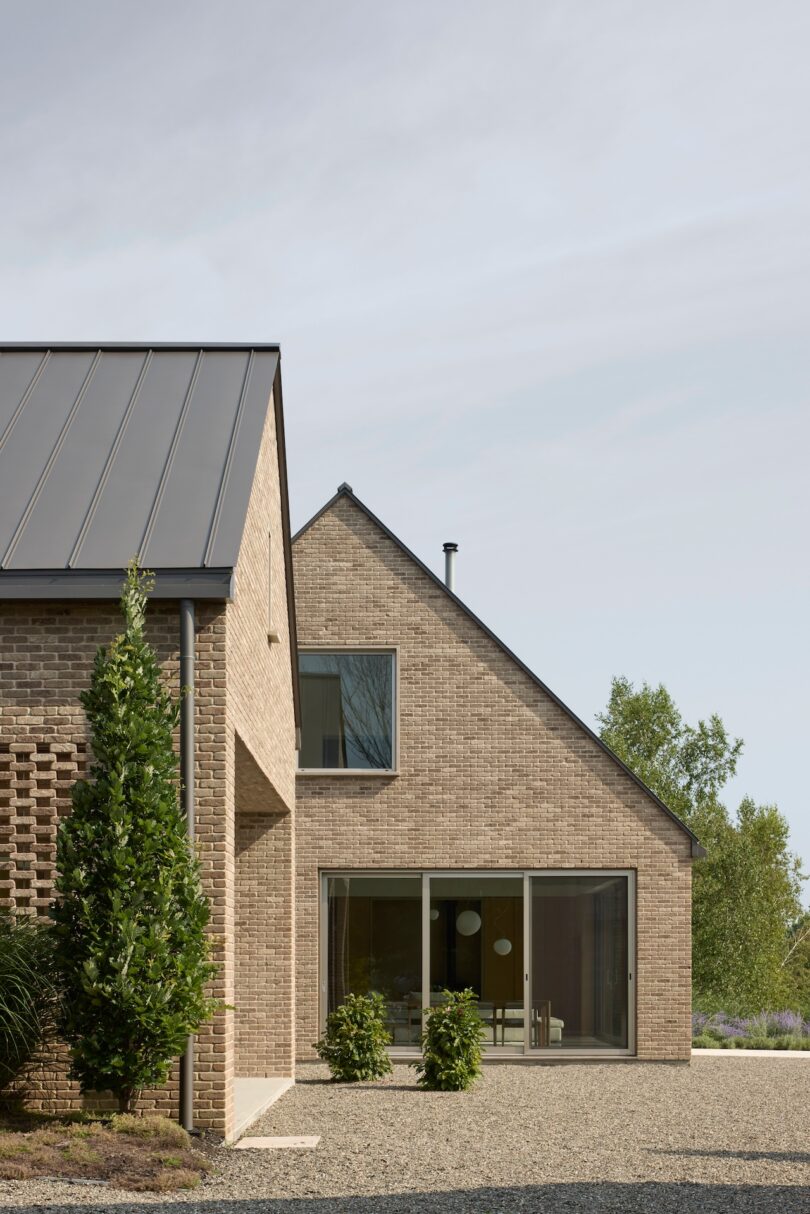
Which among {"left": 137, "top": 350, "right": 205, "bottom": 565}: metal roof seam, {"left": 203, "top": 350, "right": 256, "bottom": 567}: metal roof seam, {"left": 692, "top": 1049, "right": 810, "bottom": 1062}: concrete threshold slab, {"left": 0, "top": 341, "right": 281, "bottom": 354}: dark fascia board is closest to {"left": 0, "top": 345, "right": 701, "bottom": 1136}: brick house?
{"left": 0, "top": 341, "right": 281, "bottom": 354}: dark fascia board

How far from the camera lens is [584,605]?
33.1 meters

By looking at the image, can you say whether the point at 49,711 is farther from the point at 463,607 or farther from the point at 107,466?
the point at 463,607

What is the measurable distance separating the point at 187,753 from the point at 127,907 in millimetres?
1237

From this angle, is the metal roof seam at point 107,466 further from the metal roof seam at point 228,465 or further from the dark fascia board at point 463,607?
the dark fascia board at point 463,607

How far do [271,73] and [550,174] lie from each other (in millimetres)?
2343

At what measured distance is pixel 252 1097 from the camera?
44.6ft

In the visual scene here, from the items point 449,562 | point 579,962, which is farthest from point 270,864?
point 449,562

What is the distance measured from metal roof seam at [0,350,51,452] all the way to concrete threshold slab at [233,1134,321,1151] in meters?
6.03

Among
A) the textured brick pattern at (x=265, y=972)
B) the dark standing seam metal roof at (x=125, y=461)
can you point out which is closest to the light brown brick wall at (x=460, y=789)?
the textured brick pattern at (x=265, y=972)

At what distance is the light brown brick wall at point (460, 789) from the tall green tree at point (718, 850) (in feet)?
42.7

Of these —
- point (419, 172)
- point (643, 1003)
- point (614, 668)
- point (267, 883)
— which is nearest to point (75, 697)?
point (419, 172)

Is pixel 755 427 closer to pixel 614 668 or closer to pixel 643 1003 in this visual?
pixel 643 1003

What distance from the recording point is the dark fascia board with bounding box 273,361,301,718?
15.1 metres

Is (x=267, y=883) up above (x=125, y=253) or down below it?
below
